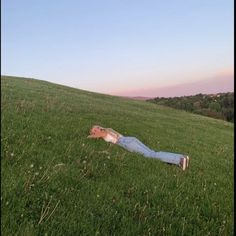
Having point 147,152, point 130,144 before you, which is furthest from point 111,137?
point 147,152

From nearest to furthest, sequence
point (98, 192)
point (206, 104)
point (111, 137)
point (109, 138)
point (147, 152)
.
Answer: point (98, 192) → point (147, 152) → point (109, 138) → point (111, 137) → point (206, 104)

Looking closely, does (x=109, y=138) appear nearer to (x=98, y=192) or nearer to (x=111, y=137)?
(x=111, y=137)

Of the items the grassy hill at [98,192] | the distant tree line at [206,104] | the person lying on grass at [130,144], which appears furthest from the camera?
the distant tree line at [206,104]

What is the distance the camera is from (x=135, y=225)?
23.2 ft

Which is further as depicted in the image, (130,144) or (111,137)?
(111,137)

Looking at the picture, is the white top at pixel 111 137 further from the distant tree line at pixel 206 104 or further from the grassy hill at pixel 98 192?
the distant tree line at pixel 206 104

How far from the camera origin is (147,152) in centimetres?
1482

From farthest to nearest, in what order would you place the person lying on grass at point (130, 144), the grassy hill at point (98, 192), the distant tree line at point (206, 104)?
the distant tree line at point (206, 104), the person lying on grass at point (130, 144), the grassy hill at point (98, 192)

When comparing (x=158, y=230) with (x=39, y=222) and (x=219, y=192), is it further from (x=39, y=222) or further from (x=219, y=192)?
(x=219, y=192)

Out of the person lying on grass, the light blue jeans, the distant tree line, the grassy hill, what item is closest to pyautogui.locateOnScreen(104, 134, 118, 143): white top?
the person lying on grass

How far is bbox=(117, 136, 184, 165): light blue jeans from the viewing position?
537 inches

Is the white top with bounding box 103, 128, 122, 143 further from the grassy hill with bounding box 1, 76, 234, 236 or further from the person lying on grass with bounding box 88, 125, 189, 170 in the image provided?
the grassy hill with bounding box 1, 76, 234, 236

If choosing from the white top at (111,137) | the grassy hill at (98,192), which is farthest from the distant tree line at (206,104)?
the grassy hill at (98,192)

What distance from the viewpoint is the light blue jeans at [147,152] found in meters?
13.6
